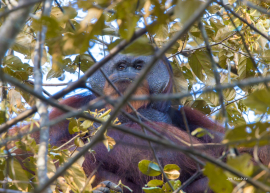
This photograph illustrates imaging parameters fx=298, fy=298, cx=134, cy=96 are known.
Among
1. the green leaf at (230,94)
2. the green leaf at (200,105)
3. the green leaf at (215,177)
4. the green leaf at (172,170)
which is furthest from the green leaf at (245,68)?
the green leaf at (215,177)

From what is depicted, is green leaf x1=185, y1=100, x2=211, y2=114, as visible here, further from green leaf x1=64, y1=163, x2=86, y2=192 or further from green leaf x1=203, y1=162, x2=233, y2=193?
green leaf x1=203, y1=162, x2=233, y2=193

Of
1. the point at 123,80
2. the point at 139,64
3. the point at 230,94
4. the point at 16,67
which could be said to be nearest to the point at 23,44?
the point at 16,67

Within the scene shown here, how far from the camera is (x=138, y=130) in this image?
239 cm

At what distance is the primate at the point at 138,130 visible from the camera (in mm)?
2146

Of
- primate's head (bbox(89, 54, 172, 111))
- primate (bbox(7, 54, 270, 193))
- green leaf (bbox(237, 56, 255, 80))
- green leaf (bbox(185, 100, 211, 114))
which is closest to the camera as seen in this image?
primate (bbox(7, 54, 270, 193))

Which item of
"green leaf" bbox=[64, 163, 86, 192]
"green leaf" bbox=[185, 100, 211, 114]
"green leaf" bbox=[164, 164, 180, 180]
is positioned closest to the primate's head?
"green leaf" bbox=[185, 100, 211, 114]

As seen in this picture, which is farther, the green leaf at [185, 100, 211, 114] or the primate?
the green leaf at [185, 100, 211, 114]

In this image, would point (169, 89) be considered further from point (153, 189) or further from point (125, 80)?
point (153, 189)

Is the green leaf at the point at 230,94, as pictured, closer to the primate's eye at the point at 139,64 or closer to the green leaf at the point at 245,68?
the green leaf at the point at 245,68

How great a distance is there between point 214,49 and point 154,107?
843 millimetres

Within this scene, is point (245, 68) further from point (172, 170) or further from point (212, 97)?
point (172, 170)

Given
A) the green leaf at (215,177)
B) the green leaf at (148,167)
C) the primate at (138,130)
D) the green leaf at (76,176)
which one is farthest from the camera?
the primate at (138,130)

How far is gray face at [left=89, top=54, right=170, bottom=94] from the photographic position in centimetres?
286

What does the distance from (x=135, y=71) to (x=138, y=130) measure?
2.28ft
